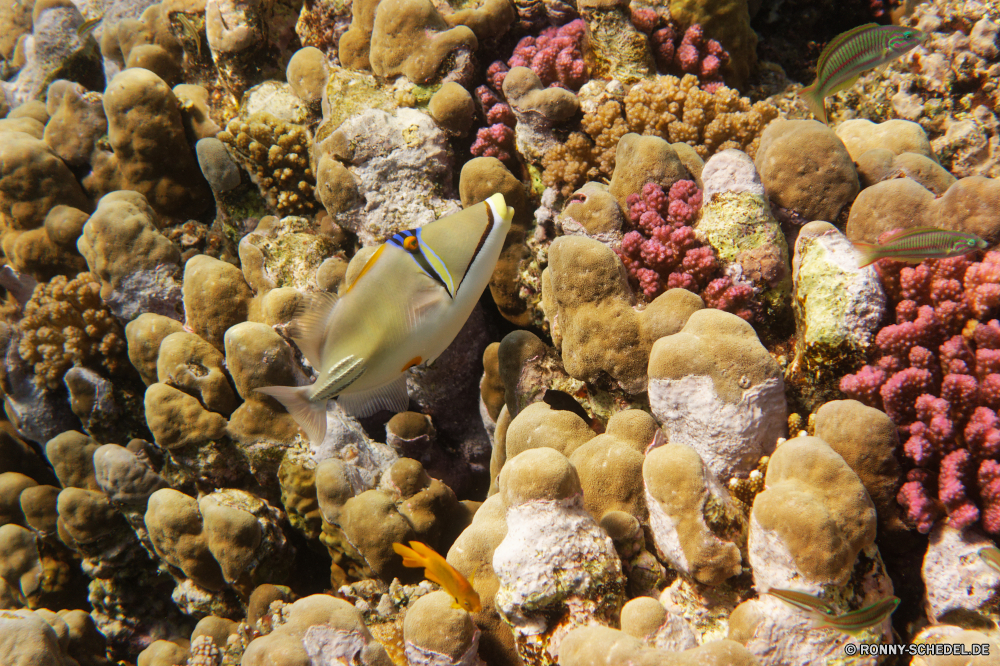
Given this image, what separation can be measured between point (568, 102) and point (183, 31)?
17.8 ft

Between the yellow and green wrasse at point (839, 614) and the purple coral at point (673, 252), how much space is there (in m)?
1.50

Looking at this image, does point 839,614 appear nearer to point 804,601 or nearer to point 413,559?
point 804,601

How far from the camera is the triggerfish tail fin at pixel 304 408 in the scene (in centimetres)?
202

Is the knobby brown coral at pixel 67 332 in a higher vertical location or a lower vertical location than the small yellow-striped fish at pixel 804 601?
higher

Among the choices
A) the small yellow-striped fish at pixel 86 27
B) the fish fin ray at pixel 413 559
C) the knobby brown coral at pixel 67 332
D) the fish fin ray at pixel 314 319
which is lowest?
the fish fin ray at pixel 413 559

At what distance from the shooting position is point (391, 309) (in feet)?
6.56

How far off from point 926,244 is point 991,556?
1281 mm

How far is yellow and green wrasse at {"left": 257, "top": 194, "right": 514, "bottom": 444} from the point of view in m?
1.98

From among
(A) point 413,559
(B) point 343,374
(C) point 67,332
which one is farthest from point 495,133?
(C) point 67,332

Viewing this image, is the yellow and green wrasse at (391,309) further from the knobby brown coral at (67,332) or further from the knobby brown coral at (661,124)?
Answer: the knobby brown coral at (67,332)

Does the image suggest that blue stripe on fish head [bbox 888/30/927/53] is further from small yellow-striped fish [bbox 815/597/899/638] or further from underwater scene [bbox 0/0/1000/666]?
small yellow-striped fish [bbox 815/597/899/638]

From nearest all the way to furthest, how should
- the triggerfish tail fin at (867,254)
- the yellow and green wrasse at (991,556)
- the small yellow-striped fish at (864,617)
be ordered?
1. the small yellow-striped fish at (864,617)
2. the yellow and green wrasse at (991,556)
3. the triggerfish tail fin at (867,254)

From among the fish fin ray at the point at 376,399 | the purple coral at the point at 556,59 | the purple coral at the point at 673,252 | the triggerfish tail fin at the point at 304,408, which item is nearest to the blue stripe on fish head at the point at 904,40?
the purple coral at the point at 673,252

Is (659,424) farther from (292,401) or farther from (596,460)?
(292,401)
